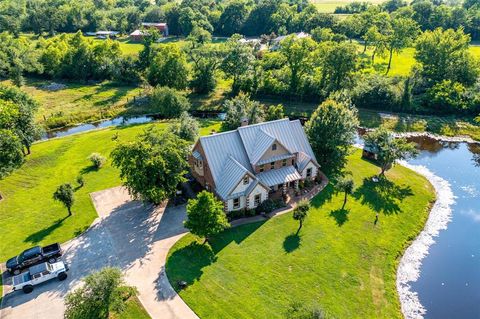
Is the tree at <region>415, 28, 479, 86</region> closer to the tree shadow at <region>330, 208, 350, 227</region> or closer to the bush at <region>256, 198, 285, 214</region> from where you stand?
the tree shadow at <region>330, 208, 350, 227</region>

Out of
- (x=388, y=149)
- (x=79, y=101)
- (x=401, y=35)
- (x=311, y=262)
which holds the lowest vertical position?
(x=311, y=262)

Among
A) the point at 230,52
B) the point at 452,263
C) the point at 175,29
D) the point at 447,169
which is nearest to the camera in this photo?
the point at 452,263

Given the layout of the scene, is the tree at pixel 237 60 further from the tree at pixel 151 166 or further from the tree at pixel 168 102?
the tree at pixel 151 166

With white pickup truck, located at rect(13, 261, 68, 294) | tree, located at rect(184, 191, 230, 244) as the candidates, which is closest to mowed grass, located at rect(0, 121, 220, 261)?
white pickup truck, located at rect(13, 261, 68, 294)

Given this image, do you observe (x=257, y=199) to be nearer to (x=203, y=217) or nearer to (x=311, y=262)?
(x=203, y=217)

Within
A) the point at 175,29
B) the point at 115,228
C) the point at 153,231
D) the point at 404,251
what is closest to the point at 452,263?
the point at 404,251

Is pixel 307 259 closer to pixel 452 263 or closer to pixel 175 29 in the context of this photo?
pixel 452 263

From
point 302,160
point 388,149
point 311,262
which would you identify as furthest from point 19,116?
point 388,149
